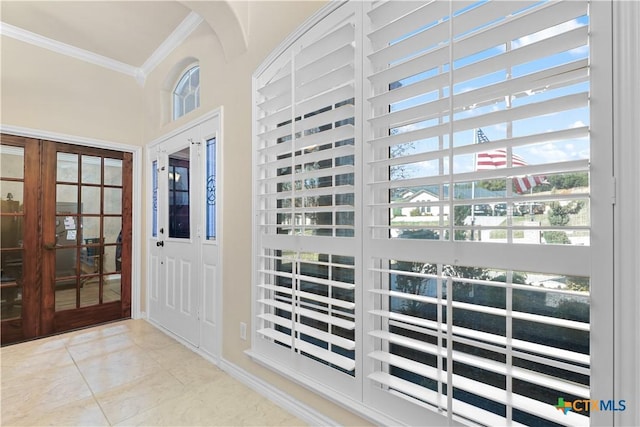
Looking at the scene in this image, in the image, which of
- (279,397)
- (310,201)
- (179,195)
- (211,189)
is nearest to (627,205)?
(310,201)

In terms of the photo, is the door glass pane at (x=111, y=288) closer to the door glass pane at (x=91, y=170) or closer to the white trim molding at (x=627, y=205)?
the door glass pane at (x=91, y=170)

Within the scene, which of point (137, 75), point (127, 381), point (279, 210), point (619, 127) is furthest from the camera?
point (137, 75)

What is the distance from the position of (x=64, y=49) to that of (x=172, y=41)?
3.86 ft

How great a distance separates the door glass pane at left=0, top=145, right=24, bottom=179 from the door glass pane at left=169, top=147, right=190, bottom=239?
4.49 feet

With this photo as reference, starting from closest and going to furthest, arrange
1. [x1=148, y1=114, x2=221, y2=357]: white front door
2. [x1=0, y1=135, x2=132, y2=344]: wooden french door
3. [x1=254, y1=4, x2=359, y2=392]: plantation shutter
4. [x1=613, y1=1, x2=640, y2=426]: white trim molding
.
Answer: [x1=613, y1=1, x2=640, y2=426]: white trim molding
[x1=254, y1=4, x2=359, y2=392]: plantation shutter
[x1=148, y1=114, x2=221, y2=357]: white front door
[x1=0, y1=135, x2=132, y2=344]: wooden french door

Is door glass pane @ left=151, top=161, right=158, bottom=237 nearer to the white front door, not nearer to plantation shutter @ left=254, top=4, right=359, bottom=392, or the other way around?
the white front door

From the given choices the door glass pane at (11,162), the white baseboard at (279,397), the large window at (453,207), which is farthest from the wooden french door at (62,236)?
the large window at (453,207)

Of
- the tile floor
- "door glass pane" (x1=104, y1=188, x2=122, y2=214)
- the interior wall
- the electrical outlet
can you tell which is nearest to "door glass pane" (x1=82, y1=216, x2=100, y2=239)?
"door glass pane" (x1=104, y1=188, x2=122, y2=214)

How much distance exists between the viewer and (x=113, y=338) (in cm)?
312

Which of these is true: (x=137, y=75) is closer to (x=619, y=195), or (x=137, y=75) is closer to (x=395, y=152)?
(x=395, y=152)

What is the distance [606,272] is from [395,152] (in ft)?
2.92

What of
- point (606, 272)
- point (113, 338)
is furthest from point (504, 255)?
point (113, 338)

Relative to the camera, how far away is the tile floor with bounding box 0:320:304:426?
1.86 metres

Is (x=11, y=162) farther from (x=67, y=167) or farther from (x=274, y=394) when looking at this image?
(x=274, y=394)
